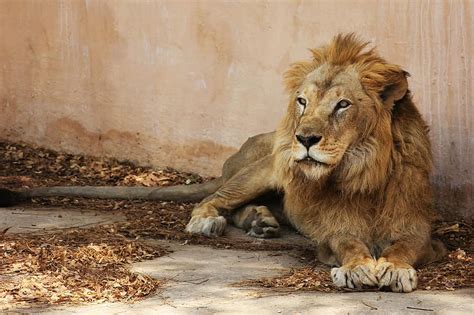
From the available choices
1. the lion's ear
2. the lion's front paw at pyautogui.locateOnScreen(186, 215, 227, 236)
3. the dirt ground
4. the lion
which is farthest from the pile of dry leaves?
the lion's ear

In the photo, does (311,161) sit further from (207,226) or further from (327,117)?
(207,226)

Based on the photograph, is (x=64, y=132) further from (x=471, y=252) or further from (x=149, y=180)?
(x=471, y=252)

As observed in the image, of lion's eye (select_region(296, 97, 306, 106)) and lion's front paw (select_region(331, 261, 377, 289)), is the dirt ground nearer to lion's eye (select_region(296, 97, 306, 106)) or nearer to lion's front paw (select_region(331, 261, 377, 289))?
lion's front paw (select_region(331, 261, 377, 289))

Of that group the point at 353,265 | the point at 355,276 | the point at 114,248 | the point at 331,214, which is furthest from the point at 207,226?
the point at 355,276

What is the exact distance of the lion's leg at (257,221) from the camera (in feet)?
20.8

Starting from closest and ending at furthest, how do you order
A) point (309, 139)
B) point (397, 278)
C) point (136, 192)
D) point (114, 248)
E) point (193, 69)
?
1. point (397, 278)
2. point (309, 139)
3. point (114, 248)
4. point (136, 192)
5. point (193, 69)

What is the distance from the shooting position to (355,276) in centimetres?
492

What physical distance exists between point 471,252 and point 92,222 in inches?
89.4

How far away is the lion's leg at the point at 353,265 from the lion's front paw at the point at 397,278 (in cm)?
4

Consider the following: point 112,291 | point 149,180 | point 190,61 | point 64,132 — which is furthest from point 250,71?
point 112,291

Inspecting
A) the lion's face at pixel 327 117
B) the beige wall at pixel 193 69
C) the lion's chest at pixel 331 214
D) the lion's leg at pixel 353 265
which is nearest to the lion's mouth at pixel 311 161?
the lion's face at pixel 327 117

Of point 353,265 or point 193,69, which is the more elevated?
point 193,69

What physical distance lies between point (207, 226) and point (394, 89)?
1.43 metres

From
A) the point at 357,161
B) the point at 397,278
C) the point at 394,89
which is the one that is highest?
the point at 394,89
